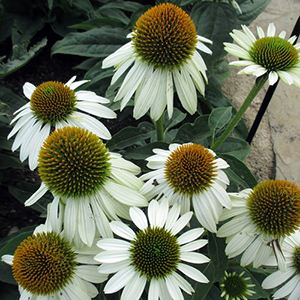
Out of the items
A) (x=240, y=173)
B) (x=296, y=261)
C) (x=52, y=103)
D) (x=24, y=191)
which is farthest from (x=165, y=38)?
(x=24, y=191)

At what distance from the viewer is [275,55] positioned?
1.05m

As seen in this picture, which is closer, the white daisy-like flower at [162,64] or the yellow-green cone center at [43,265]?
the yellow-green cone center at [43,265]

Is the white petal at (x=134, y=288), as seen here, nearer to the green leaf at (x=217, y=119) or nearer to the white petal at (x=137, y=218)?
the white petal at (x=137, y=218)

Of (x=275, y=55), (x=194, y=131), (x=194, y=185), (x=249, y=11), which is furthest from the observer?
(x=249, y=11)

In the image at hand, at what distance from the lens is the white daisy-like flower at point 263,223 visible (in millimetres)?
950

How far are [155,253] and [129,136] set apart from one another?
0.51m

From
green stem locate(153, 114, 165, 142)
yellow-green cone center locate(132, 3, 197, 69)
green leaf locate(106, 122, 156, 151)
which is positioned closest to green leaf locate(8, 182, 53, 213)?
green leaf locate(106, 122, 156, 151)

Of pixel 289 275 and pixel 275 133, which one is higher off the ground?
pixel 289 275

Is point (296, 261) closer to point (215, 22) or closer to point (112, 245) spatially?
point (112, 245)

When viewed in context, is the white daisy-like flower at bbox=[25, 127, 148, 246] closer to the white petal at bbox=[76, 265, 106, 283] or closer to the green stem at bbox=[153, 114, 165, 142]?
the white petal at bbox=[76, 265, 106, 283]

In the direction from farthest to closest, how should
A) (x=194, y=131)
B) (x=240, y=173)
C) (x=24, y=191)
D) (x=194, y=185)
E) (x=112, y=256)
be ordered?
(x=24, y=191) < (x=194, y=131) < (x=240, y=173) < (x=194, y=185) < (x=112, y=256)

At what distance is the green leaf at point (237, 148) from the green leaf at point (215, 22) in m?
0.53

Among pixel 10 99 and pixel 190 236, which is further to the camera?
pixel 10 99

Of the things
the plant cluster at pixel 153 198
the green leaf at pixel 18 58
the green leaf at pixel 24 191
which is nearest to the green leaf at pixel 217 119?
the plant cluster at pixel 153 198
